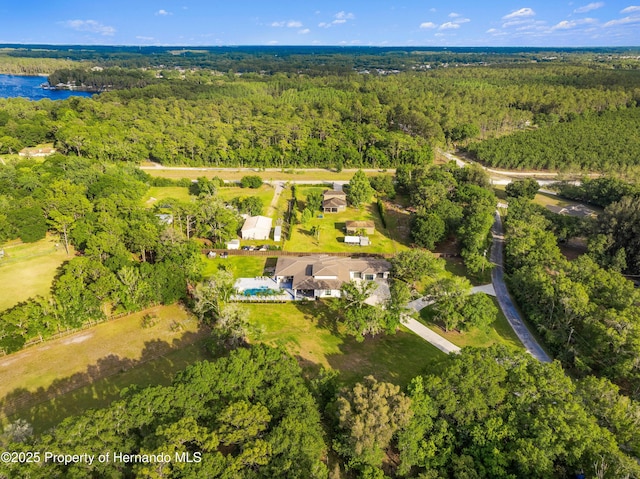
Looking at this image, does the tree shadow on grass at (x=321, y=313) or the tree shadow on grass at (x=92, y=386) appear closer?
the tree shadow on grass at (x=92, y=386)

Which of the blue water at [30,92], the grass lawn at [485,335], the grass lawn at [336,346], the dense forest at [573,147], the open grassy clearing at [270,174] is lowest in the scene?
the grass lawn at [485,335]

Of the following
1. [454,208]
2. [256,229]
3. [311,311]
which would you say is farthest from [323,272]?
[454,208]

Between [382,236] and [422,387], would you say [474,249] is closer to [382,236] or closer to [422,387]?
[382,236]

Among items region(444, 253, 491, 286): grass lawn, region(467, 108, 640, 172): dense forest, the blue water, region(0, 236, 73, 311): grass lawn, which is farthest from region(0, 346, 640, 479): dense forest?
the blue water

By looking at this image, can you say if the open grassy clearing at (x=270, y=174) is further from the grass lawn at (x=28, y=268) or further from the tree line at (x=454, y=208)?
the grass lawn at (x=28, y=268)

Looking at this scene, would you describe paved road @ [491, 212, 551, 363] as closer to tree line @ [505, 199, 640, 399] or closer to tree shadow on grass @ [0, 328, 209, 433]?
tree line @ [505, 199, 640, 399]

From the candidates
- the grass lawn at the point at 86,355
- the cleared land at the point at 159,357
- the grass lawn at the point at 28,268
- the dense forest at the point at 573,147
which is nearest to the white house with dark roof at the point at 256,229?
the cleared land at the point at 159,357
